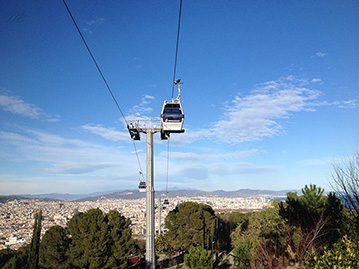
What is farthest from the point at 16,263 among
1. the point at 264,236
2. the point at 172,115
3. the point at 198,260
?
the point at 264,236

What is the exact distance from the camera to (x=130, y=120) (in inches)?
519

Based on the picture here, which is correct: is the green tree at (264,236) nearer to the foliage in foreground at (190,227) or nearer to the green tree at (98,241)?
the foliage in foreground at (190,227)

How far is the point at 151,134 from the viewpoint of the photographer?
13.2m

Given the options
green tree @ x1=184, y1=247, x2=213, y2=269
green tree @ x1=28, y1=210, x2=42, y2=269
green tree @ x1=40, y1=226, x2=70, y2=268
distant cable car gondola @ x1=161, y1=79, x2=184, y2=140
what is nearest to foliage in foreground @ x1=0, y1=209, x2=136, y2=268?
green tree @ x1=40, y1=226, x2=70, y2=268

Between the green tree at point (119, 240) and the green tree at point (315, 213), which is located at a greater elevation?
the green tree at point (315, 213)

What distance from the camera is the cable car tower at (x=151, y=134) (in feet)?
36.9

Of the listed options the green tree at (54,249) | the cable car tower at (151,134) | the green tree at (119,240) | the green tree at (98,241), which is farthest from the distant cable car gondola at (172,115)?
the green tree at (54,249)

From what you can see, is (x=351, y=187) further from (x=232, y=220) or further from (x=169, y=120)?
(x=232, y=220)

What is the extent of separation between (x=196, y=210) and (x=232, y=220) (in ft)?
40.8

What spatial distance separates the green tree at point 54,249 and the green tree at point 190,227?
11020 mm

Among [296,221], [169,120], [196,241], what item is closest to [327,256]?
[169,120]

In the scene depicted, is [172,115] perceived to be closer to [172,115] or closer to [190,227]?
[172,115]

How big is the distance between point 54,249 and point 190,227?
13488 millimetres

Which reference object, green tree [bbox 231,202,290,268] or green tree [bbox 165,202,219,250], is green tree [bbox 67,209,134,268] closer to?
green tree [bbox 165,202,219,250]
